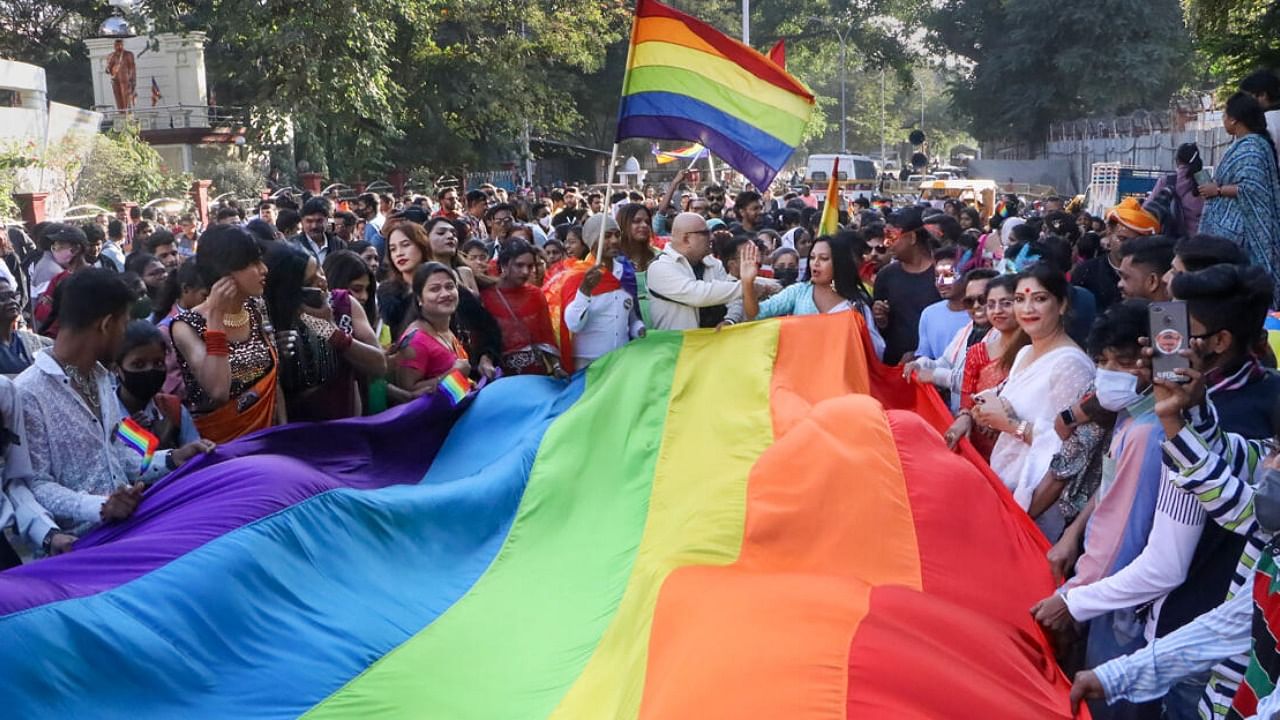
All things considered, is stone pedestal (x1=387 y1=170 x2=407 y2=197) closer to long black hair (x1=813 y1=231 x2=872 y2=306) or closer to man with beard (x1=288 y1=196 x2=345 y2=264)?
man with beard (x1=288 y1=196 x2=345 y2=264)

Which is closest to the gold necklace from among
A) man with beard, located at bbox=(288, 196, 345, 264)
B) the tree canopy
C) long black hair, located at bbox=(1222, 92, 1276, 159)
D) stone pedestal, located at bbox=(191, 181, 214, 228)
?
man with beard, located at bbox=(288, 196, 345, 264)

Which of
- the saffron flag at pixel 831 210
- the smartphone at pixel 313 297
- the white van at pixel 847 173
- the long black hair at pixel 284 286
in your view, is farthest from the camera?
the white van at pixel 847 173

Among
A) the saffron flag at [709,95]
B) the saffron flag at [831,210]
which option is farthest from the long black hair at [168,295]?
the saffron flag at [831,210]

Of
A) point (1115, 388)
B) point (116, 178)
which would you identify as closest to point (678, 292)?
point (1115, 388)

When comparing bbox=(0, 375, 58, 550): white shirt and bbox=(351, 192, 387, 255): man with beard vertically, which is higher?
bbox=(351, 192, 387, 255): man with beard

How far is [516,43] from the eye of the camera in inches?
1334

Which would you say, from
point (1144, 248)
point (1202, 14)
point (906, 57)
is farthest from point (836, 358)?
point (906, 57)

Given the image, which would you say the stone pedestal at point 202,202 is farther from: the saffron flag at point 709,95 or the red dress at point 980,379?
the red dress at point 980,379

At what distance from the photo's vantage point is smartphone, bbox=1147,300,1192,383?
2996mm

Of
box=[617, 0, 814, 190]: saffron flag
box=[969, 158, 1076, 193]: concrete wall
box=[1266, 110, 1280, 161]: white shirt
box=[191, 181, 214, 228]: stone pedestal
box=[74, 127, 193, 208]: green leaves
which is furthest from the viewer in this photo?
box=[969, 158, 1076, 193]: concrete wall

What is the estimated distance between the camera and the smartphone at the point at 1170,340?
2996 mm

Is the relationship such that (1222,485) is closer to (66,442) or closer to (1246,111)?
(66,442)

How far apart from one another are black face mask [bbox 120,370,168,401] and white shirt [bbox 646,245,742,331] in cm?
323

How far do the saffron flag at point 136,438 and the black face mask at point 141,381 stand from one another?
1.25 ft
